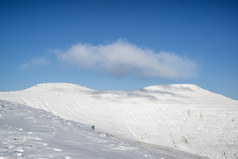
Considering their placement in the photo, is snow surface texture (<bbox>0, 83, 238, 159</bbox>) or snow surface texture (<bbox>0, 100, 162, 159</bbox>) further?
snow surface texture (<bbox>0, 83, 238, 159</bbox>)

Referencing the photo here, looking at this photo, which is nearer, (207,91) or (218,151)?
(218,151)

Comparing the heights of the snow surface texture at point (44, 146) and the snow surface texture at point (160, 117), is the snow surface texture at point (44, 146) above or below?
below

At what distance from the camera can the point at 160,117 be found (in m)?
20.2

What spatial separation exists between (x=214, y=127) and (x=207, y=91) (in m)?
12.9

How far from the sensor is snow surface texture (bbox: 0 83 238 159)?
16422 mm

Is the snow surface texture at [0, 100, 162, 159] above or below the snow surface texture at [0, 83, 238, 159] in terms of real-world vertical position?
below

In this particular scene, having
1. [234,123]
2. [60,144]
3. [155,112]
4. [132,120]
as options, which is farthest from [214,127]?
[60,144]

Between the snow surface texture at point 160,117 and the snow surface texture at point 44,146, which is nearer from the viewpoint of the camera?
the snow surface texture at point 44,146

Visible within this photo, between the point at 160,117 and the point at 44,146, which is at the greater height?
the point at 160,117

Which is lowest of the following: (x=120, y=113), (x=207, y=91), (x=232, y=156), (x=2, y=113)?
(x=232, y=156)

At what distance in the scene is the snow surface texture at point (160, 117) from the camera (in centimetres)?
1642

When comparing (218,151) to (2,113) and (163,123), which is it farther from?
(2,113)

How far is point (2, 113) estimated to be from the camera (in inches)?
295

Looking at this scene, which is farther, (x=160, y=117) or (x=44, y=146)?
(x=160, y=117)
